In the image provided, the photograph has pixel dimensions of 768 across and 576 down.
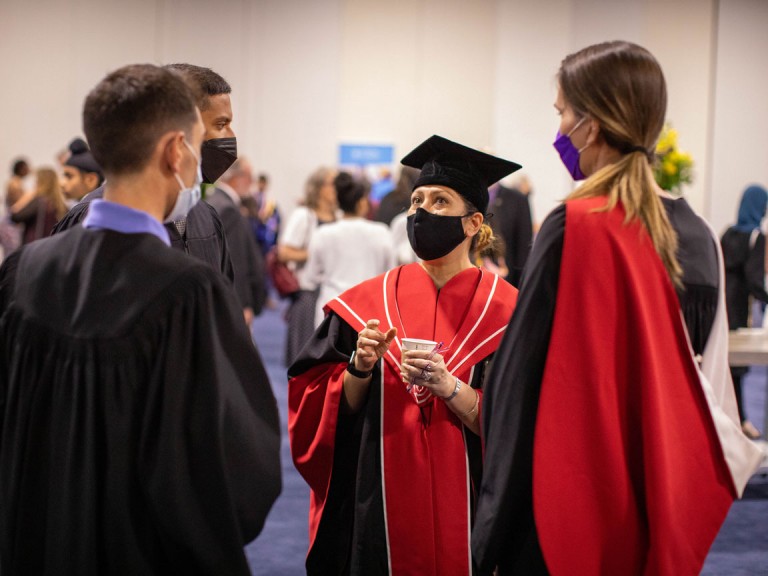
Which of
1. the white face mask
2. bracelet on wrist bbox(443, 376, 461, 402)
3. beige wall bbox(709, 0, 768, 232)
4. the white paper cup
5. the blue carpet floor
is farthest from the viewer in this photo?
beige wall bbox(709, 0, 768, 232)

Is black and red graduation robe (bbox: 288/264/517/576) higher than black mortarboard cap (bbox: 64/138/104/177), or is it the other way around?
black mortarboard cap (bbox: 64/138/104/177)

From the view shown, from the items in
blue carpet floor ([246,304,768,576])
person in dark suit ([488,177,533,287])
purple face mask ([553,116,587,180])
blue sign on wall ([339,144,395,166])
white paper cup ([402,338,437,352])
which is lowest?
blue carpet floor ([246,304,768,576])

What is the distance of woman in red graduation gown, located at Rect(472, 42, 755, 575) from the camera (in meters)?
2.14

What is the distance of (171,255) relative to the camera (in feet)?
6.37

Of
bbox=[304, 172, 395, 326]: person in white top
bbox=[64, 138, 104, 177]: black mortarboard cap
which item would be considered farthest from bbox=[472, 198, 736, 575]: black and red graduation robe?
bbox=[304, 172, 395, 326]: person in white top

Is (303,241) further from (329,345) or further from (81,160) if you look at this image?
(329,345)

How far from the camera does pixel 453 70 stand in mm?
18500

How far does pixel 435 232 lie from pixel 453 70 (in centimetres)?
1605

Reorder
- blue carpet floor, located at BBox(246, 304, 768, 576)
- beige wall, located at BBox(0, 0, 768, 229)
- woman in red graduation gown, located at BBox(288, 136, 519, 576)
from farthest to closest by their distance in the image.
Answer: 1. beige wall, located at BBox(0, 0, 768, 229)
2. blue carpet floor, located at BBox(246, 304, 768, 576)
3. woman in red graduation gown, located at BBox(288, 136, 519, 576)

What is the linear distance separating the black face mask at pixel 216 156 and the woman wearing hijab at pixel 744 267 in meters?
4.55

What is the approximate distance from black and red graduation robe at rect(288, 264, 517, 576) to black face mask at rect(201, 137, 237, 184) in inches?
22.7

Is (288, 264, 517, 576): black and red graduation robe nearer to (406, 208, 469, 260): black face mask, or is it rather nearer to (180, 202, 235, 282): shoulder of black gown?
(406, 208, 469, 260): black face mask

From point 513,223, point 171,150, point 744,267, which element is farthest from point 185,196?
point 744,267

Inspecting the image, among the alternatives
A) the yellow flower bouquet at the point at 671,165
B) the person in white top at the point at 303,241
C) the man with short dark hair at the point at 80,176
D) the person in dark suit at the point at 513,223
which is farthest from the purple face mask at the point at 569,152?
the person in white top at the point at 303,241
